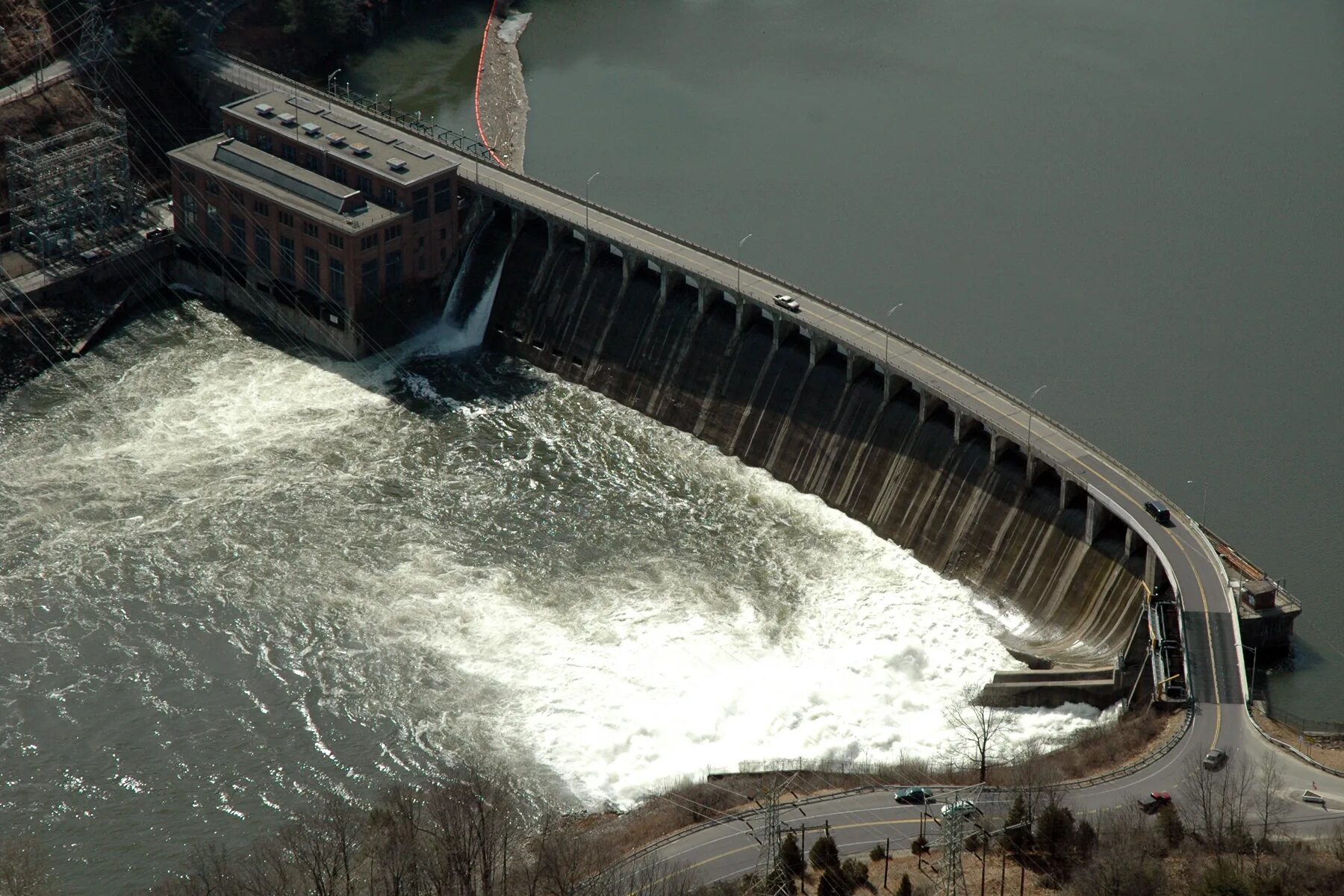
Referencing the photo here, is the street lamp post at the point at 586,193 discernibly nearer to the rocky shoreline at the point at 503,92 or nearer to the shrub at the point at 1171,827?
the rocky shoreline at the point at 503,92

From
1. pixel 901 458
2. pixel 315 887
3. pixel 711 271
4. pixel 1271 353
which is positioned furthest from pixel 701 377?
pixel 315 887

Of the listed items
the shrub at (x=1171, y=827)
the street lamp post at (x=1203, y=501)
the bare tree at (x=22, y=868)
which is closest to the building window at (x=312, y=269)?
the bare tree at (x=22, y=868)

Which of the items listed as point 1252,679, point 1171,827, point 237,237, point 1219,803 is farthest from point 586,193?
point 1171,827

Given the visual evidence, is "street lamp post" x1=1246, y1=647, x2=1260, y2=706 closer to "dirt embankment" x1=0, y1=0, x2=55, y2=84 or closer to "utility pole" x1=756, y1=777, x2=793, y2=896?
"utility pole" x1=756, y1=777, x2=793, y2=896

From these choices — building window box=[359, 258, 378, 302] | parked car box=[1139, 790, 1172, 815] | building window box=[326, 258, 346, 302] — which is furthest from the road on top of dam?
building window box=[326, 258, 346, 302]

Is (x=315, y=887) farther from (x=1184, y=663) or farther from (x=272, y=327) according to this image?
(x=272, y=327)

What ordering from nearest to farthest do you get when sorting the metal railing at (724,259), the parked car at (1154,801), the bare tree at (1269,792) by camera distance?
the bare tree at (1269,792)
the parked car at (1154,801)
the metal railing at (724,259)
